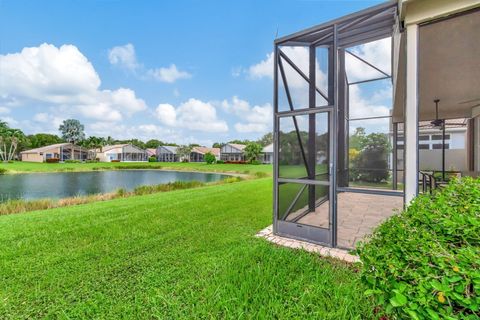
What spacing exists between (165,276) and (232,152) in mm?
41621

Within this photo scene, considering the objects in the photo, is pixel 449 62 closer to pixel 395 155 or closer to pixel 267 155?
pixel 395 155

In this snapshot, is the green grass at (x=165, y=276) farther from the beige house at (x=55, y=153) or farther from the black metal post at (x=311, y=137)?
the beige house at (x=55, y=153)

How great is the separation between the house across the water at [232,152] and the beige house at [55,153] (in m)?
26.7

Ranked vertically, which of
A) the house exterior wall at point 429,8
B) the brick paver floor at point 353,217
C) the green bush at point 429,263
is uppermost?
the house exterior wall at point 429,8

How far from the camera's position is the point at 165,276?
2592mm

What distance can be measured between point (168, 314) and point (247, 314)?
66 cm

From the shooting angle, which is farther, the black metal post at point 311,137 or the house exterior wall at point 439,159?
the house exterior wall at point 439,159

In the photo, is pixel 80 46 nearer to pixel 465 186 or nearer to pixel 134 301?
pixel 134 301

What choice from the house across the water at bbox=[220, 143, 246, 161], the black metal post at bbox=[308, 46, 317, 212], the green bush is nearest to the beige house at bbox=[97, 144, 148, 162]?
the house across the water at bbox=[220, 143, 246, 161]

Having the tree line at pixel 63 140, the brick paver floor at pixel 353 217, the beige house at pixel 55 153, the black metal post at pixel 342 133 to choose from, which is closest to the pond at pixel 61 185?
the black metal post at pixel 342 133

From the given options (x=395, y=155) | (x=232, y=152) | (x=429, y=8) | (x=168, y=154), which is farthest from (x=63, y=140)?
(x=429, y=8)

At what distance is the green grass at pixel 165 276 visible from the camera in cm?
204

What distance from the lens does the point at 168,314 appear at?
78.5 inches

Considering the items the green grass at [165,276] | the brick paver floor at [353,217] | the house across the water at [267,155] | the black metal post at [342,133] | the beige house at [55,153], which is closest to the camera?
the green grass at [165,276]
